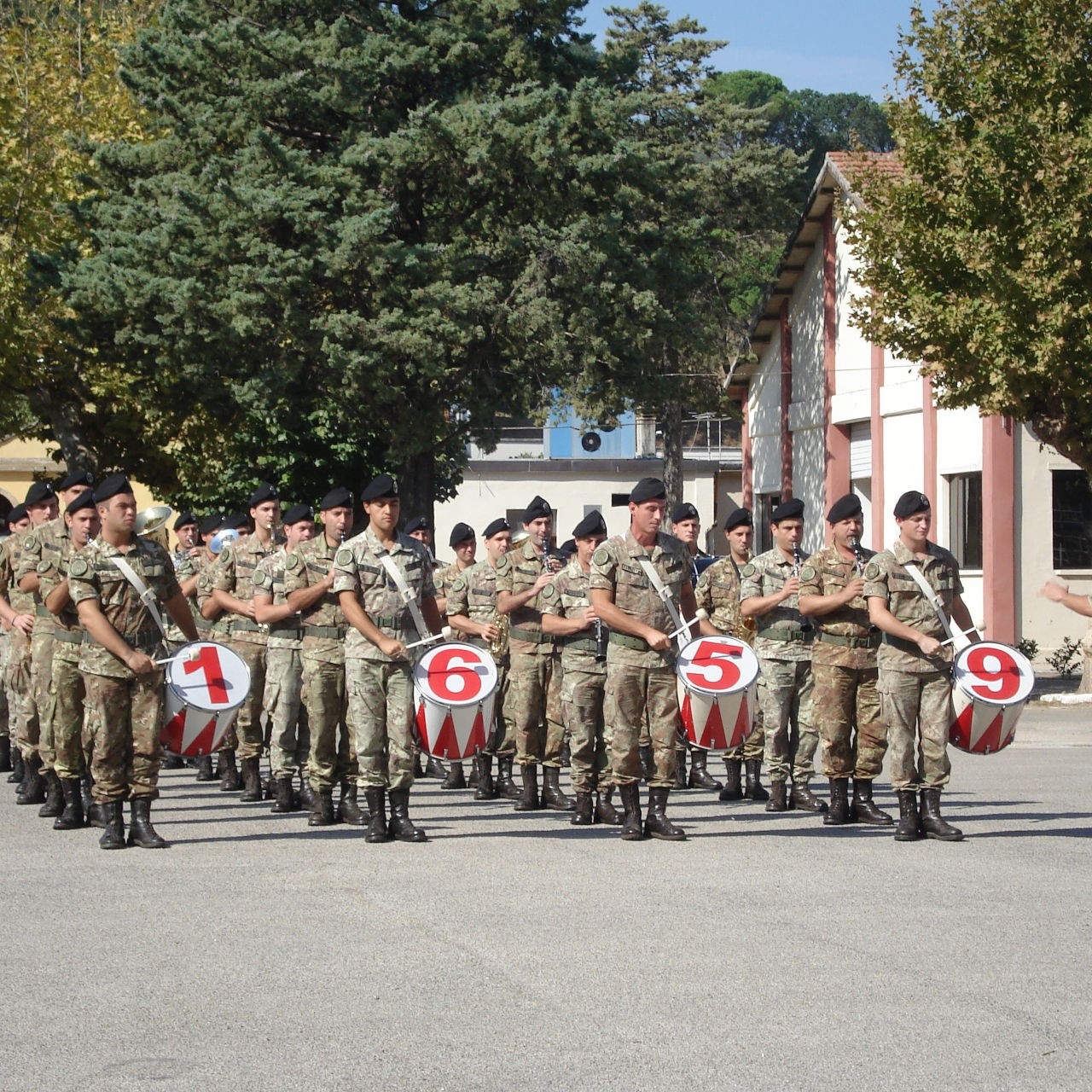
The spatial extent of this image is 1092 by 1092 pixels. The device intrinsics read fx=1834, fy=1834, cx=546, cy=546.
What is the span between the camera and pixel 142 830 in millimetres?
10656

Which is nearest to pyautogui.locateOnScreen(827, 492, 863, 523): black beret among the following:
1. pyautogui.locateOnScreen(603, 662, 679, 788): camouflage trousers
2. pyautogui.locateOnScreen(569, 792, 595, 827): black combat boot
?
pyautogui.locateOnScreen(603, 662, 679, 788): camouflage trousers

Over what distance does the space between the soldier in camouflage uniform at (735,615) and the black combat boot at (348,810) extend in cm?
272

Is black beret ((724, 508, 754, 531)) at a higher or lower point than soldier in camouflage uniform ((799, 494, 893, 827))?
higher

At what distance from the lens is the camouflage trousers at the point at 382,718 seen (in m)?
10.6

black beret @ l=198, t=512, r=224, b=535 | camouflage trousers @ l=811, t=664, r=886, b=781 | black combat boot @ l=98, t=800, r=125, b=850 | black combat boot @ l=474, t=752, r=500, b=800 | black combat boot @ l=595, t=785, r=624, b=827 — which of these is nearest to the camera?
black combat boot @ l=98, t=800, r=125, b=850

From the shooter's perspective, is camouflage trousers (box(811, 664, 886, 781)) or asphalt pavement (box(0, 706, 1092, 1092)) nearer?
asphalt pavement (box(0, 706, 1092, 1092))

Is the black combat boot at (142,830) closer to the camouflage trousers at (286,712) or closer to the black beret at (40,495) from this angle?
the camouflage trousers at (286,712)

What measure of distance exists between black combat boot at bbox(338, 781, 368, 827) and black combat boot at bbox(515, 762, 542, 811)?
1377 millimetres

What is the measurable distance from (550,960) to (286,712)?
554 cm

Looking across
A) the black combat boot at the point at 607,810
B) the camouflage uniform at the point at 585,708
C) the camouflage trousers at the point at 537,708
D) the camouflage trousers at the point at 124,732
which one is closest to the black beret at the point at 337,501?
the camouflage uniform at the point at 585,708

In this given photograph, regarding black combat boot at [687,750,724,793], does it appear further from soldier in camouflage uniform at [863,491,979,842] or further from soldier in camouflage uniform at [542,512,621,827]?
soldier in camouflage uniform at [863,491,979,842]

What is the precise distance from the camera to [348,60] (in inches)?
1164

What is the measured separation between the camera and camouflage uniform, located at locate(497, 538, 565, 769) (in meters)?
13.2

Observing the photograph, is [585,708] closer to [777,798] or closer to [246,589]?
[777,798]
